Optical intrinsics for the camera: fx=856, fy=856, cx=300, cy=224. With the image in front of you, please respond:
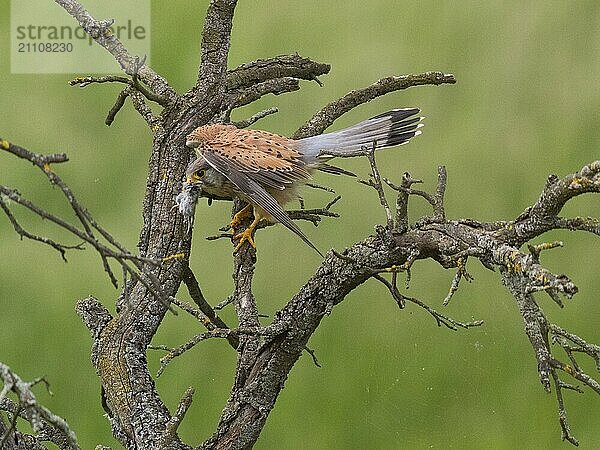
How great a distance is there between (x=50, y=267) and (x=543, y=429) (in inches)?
54.1

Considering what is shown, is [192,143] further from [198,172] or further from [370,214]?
[370,214]

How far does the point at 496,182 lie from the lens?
2186mm

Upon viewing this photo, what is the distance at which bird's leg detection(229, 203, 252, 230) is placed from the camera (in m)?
1.55

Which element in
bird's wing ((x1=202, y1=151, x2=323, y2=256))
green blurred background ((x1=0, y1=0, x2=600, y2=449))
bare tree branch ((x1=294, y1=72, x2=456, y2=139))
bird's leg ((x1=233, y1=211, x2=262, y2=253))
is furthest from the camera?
green blurred background ((x1=0, y1=0, x2=600, y2=449))

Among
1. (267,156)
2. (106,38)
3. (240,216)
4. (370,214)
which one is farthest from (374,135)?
(370,214)

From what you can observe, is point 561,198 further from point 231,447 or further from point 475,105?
point 475,105

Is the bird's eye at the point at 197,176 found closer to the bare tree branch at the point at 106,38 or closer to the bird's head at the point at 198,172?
the bird's head at the point at 198,172

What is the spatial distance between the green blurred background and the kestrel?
76 cm

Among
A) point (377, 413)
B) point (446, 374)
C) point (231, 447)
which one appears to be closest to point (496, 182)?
point (446, 374)

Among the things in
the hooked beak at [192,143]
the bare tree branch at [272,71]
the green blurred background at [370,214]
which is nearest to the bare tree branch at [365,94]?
the bare tree branch at [272,71]

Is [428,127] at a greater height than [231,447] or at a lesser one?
greater

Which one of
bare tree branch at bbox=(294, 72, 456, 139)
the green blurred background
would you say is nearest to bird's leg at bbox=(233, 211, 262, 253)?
bare tree branch at bbox=(294, 72, 456, 139)

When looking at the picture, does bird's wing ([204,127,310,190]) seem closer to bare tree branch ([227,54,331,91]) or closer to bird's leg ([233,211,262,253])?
bird's leg ([233,211,262,253])

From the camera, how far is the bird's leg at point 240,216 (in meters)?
1.55
